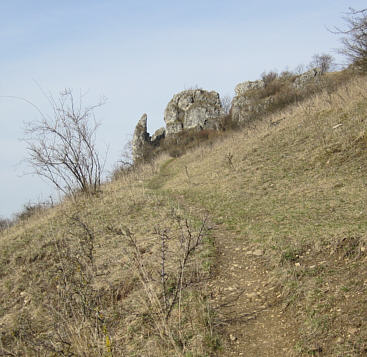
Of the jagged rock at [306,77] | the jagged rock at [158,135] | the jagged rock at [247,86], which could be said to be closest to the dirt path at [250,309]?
the jagged rock at [306,77]

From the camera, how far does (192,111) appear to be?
41125mm

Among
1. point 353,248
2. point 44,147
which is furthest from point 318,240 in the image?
point 44,147

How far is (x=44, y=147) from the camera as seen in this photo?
12.5 m

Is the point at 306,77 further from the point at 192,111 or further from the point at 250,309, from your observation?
the point at 250,309

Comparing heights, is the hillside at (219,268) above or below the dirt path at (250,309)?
above

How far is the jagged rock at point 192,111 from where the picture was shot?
3949cm

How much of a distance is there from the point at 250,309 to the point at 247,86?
118ft

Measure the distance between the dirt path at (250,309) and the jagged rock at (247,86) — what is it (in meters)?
32.9

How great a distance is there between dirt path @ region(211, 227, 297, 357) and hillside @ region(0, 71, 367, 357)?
15mm

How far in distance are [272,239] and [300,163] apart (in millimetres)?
5439

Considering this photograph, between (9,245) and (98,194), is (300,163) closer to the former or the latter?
(98,194)

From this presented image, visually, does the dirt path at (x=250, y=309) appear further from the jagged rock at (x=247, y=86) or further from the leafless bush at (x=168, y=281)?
the jagged rock at (x=247, y=86)

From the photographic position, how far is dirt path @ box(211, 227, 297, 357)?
316 cm

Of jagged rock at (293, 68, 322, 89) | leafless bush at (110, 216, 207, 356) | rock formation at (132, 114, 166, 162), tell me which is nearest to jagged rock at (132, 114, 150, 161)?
rock formation at (132, 114, 166, 162)
